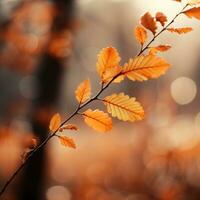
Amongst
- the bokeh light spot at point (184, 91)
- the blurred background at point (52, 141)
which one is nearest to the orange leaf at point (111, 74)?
the blurred background at point (52, 141)

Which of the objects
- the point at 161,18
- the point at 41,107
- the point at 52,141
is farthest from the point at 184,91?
the point at 161,18

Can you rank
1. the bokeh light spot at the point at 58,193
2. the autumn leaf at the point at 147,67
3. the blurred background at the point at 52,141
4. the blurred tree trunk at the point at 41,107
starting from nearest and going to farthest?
the autumn leaf at the point at 147,67, the blurred background at the point at 52,141, the blurred tree trunk at the point at 41,107, the bokeh light spot at the point at 58,193

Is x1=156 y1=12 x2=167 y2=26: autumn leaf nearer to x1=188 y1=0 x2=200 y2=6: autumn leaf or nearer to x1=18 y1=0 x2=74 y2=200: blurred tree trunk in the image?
x1=188 y1=0 x2=200 y2=6: autumn leaf

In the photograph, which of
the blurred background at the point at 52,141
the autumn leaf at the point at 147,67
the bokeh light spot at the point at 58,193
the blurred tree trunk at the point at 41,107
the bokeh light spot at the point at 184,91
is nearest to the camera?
the autumn leaf at the point at 147,67

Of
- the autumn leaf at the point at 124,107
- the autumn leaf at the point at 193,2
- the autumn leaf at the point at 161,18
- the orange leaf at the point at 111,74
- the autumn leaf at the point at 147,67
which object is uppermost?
the autumn leaf at the point at 161,18

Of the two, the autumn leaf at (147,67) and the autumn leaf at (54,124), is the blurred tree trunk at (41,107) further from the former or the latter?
the autumn leaf at (147,67)

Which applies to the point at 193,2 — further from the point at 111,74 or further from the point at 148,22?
the point at 111,74

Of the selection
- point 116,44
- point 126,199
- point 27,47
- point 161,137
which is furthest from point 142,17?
point 116,44

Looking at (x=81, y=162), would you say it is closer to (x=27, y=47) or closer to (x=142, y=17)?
(x=27, y=47)
